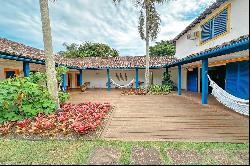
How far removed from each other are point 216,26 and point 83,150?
795 cm

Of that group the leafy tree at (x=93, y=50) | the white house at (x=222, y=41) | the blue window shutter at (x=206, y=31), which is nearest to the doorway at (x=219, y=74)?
the white house at (x=222, y=41)

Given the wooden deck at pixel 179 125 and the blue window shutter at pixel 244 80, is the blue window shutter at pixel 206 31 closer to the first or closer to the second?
the blue window shutter at pixel 244 80

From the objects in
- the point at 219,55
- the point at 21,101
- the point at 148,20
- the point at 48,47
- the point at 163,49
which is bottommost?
the point at 21,101

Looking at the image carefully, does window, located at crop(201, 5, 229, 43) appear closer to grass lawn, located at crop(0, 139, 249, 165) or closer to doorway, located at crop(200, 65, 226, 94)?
doorway, located at crop(200, 65, 226, 94)

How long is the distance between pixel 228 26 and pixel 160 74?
36.8 ft

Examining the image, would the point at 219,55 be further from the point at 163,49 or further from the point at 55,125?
the point at 163,49

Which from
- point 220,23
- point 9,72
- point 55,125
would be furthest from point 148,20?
point 55,125

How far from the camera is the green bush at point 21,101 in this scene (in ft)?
A: 19.6

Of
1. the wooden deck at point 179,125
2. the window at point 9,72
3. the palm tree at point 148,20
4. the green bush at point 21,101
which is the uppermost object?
the palm tree at point 148,20

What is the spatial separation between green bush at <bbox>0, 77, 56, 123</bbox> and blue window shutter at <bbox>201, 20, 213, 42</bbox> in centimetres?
768

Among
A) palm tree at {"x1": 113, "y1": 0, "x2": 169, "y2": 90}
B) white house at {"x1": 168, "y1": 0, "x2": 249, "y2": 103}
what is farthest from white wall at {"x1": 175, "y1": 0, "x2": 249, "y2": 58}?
palm tree at {"x1": 113, "y1": 0, "x2": 169, "y2": 90}

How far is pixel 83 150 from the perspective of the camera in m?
4.11

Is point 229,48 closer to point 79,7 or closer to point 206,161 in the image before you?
point 206,161

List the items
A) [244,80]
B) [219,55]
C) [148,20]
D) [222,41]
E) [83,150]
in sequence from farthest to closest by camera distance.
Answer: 1. [148,20]
2. [222,41]
3. [219,55]
4. [244,80]
5. [83,150]
